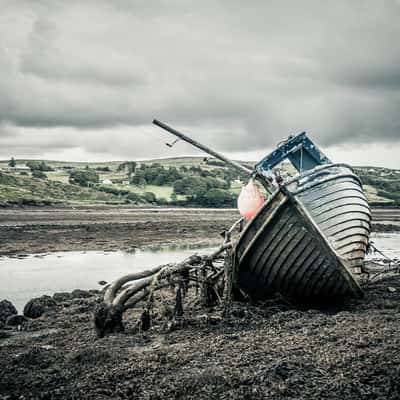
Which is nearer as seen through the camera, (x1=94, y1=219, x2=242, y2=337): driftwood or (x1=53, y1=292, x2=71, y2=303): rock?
(x1=94, y1=219, x2=242, y2=337): driftwood

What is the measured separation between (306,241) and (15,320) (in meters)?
5.92

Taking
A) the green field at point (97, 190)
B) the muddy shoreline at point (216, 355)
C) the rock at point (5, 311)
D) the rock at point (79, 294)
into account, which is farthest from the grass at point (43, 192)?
the muddy shoreline at point (216, 355)

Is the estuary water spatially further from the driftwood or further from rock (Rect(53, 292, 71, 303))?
the driftwood

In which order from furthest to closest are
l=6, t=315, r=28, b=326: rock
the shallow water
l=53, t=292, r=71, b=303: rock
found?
the shallow water → l=53, t=292, r=71, b=303: rock → l=6, t=315, r=28, b=326: rock

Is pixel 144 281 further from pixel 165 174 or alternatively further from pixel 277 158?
pixel 165 174

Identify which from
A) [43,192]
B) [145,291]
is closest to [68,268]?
[145,291]

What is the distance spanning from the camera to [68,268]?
58.7 ft

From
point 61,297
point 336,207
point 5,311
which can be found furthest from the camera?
point 61,297

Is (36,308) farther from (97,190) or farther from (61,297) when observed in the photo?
(97,190)

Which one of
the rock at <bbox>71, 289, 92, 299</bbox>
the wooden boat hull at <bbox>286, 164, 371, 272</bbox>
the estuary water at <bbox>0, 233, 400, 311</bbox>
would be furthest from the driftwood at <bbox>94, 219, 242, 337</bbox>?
the estuary water at <bbox>0, 233, 400, 311</bbox>

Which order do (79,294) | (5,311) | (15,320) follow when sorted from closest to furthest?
1. (15,320)
2. (5,311)
3. (79,294)

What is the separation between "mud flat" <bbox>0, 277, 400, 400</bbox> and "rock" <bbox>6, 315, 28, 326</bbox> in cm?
25

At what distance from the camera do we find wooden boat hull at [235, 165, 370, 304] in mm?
8961

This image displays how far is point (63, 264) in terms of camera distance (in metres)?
18.8
